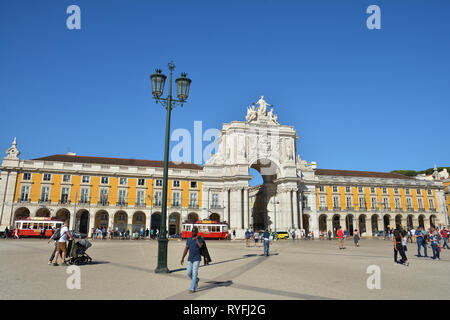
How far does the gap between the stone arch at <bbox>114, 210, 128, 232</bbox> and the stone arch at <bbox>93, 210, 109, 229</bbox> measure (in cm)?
156

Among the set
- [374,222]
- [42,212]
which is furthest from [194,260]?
[374,222]

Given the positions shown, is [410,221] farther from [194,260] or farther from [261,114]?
[194,260]

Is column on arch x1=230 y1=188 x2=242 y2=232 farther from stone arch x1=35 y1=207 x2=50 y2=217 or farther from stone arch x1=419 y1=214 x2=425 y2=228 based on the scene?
stone arch x1=419 y1=214 x2=425 y2=228

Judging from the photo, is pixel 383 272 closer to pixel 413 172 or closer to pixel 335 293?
pixel 335 293

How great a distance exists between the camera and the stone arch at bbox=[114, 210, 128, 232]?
49.1 metres

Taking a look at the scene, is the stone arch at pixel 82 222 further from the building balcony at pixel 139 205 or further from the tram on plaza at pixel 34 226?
the tram on plaza at pixel 34 226

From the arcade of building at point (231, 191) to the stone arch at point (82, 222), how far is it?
0.16 metres

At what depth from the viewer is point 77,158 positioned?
52.8m

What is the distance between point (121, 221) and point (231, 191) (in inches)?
727

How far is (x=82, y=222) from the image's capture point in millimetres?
49250

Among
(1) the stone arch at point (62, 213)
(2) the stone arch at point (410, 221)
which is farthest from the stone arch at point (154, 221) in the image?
(2) the stone arch at point (410, 221)

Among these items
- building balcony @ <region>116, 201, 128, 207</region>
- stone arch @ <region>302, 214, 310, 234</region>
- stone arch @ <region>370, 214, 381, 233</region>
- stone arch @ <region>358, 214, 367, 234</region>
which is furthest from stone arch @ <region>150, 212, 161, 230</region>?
stone arch @ <region>370, 214, 381, 233</region>
